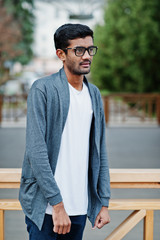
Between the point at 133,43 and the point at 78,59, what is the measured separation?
17188mm

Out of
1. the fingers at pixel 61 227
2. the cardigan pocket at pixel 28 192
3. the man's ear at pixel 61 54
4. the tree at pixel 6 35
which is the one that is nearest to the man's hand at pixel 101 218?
the fingers at pixel 61 227

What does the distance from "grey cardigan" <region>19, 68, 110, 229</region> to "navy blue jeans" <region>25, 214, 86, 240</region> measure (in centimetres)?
5

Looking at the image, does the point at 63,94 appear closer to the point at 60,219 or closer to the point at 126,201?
the point at 60,219

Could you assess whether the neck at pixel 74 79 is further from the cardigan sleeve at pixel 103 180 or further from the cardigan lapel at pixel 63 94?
the cardigan sleeve at pixel 103 180

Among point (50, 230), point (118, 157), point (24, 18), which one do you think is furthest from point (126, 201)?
point (24, 18)

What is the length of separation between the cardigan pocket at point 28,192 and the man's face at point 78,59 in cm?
55

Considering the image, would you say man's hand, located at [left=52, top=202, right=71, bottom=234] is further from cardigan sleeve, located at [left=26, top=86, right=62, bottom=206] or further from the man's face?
the man's face

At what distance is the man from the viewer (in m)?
1.68

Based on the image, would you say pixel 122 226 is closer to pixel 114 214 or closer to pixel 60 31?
pixel 60 31

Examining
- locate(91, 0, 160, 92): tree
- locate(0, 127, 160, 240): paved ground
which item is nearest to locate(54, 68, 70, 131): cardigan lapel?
locate(0, 127, 160, 240): paved ground

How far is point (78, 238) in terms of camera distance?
1.95 metres

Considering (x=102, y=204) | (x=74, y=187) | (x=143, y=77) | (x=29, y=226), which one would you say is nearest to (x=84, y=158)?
(x=74, y=187)

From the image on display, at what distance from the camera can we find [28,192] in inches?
69.8

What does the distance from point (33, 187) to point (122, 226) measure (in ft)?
2.78
